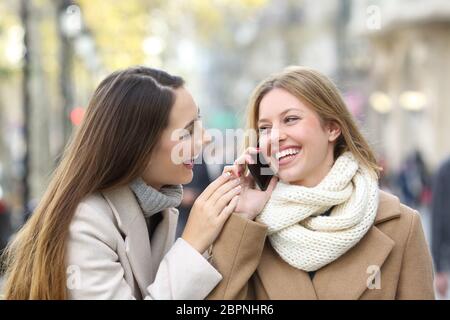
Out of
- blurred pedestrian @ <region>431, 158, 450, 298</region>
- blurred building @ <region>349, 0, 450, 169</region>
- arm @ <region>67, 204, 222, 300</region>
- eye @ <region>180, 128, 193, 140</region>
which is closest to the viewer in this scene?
arm @ <region>67, 204, 222, 300</region>

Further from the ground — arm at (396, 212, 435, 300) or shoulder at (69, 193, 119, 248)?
shoulder at (69, 193, 119, 248)

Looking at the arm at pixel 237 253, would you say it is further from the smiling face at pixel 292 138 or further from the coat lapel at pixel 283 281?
the smiling face at pixel 292 138

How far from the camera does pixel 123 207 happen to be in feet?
8.43

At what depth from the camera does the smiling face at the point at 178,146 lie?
258cm

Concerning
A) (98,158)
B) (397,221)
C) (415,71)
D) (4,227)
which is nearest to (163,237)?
(98,158)

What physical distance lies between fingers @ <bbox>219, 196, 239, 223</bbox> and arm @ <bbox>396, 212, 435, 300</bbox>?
2.16ft

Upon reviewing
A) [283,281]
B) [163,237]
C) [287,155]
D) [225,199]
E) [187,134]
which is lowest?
[283,281]

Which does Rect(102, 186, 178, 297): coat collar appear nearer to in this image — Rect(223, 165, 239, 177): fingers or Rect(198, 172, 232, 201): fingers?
Rect(198, 172, 232, 201): fingers

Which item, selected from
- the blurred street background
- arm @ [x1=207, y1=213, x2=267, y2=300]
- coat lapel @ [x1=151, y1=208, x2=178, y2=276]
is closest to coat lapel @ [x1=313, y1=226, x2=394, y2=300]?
arm @ [x1=207, y1=213, x2=267, y2=300]

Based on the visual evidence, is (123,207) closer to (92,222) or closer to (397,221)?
(92,222)

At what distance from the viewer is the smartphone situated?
8.89ft

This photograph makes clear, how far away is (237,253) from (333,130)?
653 mm
